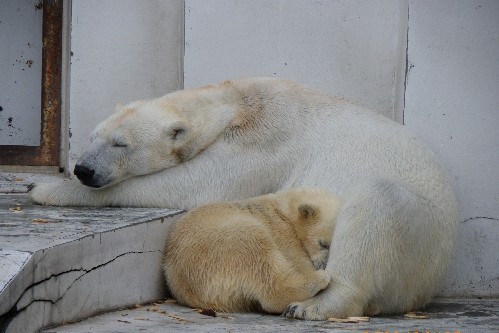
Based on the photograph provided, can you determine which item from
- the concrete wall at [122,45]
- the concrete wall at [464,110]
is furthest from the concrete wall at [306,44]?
the concrete wall at [122,45]

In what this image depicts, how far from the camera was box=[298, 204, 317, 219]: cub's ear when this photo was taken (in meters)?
4.65

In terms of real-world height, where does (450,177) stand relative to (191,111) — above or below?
below

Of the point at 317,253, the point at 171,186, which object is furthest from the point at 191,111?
the point at 317,253

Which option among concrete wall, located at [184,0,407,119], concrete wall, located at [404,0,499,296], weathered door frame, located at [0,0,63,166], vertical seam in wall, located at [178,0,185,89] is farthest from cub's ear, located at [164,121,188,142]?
weathered door frame, located at [0,0,63,166]

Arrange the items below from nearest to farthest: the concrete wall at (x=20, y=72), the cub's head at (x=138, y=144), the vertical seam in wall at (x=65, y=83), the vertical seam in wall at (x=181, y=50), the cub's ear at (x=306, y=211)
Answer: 1. the cub's ear at (x=306, y=211)
2. the cub's head at (x=138, y=144)
3. the vertical seam in wall at (x=181, y=50)
4. the vertical seam in wall at (x=65, y=83)
5. the concrete wall at (x=20, y=72)

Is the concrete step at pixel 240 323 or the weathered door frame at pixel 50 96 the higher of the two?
the weathered door frame at pixel 50 96

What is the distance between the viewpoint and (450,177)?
572 cm

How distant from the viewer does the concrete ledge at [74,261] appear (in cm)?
348

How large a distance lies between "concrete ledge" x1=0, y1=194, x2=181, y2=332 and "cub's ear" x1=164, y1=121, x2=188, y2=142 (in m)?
0.45

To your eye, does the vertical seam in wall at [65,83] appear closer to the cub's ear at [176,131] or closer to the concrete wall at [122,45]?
the concrete wall at [122,45]

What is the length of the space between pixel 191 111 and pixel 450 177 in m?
1.58

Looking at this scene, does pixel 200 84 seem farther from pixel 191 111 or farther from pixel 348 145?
pixel 348 145

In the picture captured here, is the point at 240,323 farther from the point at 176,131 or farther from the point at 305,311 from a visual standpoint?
the point at 176,131

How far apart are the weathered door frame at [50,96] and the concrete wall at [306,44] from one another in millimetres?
1219
